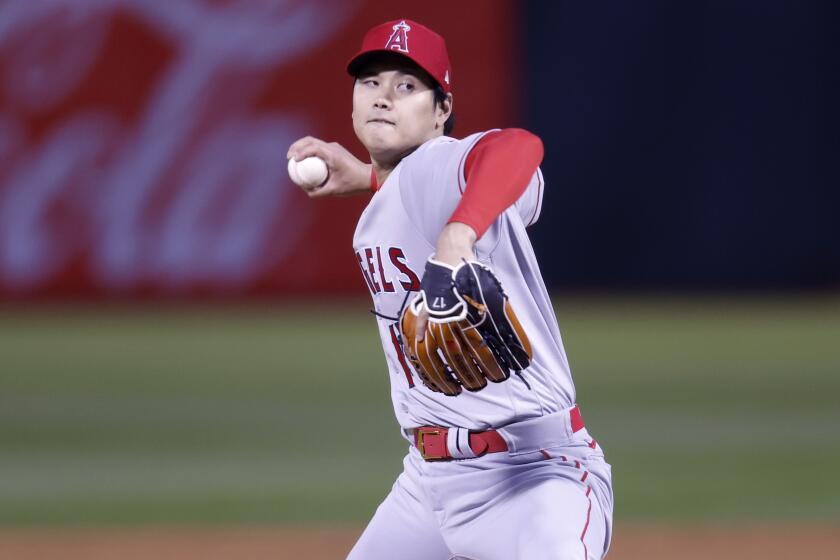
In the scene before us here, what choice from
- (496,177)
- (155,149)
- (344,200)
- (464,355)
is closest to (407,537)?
(464,355)

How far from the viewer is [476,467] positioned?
3.11 metres

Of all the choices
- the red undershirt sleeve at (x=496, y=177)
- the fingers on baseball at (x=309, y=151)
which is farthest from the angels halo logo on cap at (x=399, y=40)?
the fingers on baseball at (x=309, y=151)

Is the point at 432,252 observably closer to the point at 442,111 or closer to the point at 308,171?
the point at 442,111

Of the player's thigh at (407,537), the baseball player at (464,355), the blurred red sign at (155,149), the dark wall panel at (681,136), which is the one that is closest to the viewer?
the baseball player at (464,355)

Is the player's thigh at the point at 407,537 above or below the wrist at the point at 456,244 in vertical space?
below

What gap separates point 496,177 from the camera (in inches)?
Answer: 109

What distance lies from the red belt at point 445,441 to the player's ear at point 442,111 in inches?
27.6

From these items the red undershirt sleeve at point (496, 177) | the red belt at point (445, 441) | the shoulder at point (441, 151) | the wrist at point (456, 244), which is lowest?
the red belt at point (445, 441)

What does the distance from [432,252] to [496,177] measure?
350mm

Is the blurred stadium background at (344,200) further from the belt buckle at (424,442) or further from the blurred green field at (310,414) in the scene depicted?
the belt buckle at (424,442)

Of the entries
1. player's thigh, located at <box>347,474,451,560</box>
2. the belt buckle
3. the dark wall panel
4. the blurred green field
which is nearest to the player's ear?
the belt buckle

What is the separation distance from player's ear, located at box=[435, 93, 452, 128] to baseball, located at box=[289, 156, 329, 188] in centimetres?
43

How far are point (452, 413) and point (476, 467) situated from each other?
13 centimetres

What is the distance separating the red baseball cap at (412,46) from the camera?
3.12 m
